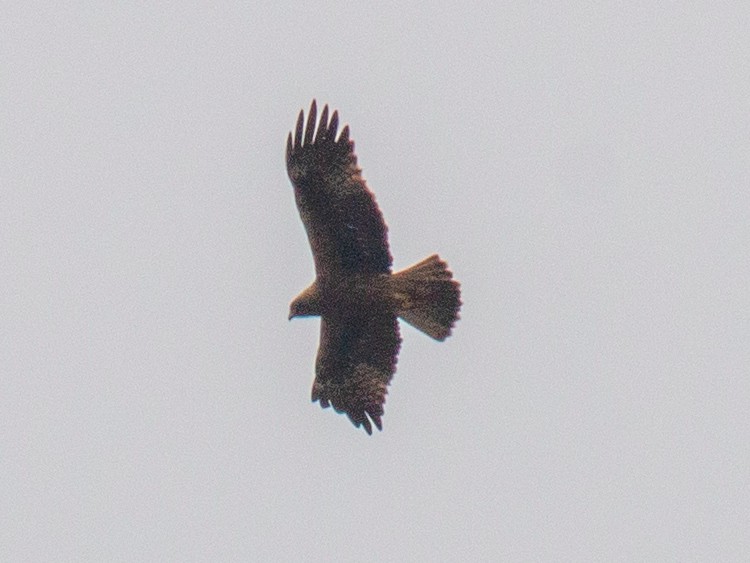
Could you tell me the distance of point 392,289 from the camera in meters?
16.9

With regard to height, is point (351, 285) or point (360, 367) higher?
point (351, 285)

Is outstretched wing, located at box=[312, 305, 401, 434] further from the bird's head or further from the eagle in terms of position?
the bird's head

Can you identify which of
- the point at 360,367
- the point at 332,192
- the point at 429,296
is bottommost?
the point at 360,367

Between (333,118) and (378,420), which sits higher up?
(333,118)

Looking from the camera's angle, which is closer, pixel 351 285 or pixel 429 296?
pixel 351 285

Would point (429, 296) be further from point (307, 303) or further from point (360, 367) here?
point (307, 303)

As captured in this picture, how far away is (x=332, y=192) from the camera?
16.5 metres

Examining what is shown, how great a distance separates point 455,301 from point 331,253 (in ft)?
3.89

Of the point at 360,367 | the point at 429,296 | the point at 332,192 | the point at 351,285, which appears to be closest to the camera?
the point at 332,192

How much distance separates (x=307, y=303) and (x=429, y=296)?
99 centimetres

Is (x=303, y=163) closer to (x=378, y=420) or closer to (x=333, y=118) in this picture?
(x=333, y=118)

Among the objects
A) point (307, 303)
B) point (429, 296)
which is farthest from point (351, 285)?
point (429, 296)

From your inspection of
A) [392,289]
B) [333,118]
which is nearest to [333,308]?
[392,289]

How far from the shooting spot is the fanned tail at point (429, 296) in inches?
669
